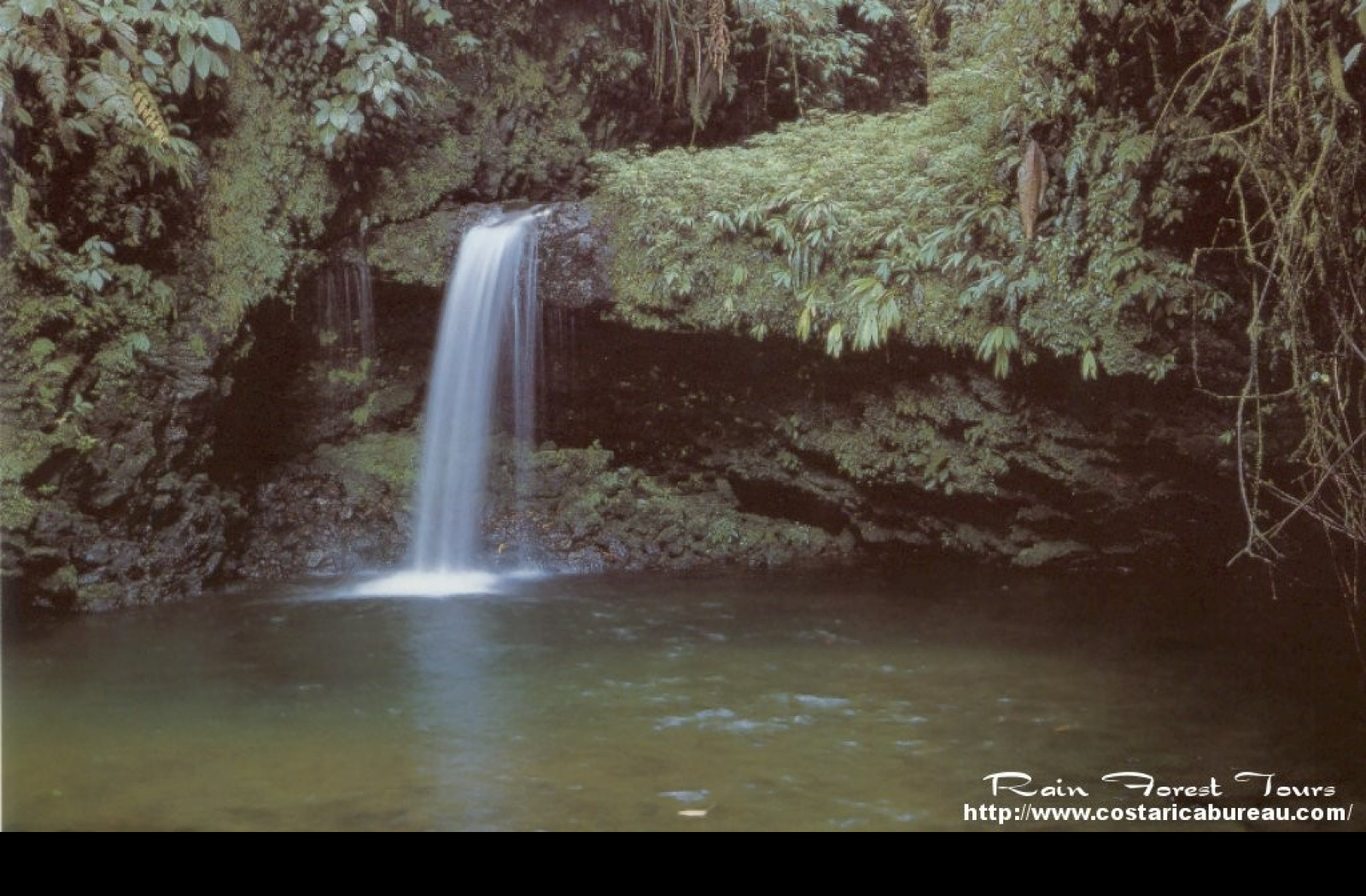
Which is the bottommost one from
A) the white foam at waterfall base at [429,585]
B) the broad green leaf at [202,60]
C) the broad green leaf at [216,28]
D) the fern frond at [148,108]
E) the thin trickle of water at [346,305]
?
the white foam at waterfall base at [429,585]

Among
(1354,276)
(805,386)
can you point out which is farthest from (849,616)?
(1354,276)

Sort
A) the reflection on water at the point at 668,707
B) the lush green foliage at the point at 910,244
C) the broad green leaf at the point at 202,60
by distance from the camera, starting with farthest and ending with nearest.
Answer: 1. the broad green leaf at the point at 202,60
2. the lush green foliage at the point at 910,244
3. the reflection on water at the point at 668,707

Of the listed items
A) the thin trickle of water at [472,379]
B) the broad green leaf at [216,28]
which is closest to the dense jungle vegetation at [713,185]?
the broad green leaf at [216,28]

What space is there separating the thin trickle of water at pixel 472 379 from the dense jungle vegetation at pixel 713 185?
2.60ft

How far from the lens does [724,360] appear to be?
8727mm

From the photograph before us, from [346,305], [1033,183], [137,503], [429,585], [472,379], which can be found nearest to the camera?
[1033,183]

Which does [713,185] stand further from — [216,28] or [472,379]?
[216,28]

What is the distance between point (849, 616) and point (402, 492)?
3905 mm

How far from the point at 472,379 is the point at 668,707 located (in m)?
4.03

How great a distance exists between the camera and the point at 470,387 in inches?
352

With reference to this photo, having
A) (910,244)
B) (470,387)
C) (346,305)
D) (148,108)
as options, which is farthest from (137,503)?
(910,244)

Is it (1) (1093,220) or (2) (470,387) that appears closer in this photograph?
(1) (1093,220)

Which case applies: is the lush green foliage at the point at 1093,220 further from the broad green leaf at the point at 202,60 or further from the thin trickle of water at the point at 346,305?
the broad green leaf at the point at 202,60

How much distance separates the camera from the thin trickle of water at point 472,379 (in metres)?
8.74
